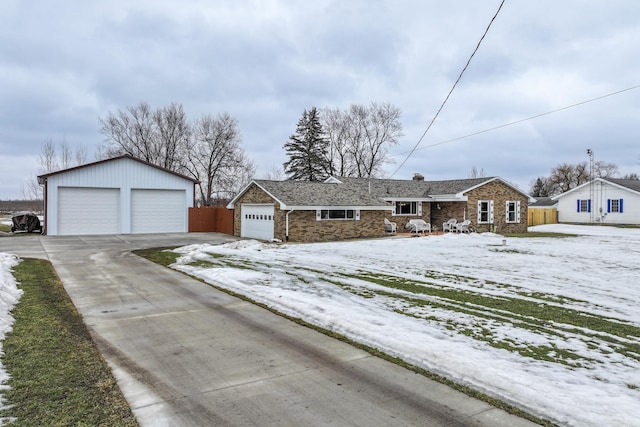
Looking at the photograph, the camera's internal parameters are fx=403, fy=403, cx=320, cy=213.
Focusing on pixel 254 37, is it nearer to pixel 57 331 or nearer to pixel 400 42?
pixel 400 42

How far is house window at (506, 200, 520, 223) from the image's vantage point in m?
29.5

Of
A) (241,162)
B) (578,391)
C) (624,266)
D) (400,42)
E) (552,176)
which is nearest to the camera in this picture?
(578,391)

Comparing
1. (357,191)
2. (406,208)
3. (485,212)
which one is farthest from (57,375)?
(485,212)

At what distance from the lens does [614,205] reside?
35.6m

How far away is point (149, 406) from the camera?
148 inches

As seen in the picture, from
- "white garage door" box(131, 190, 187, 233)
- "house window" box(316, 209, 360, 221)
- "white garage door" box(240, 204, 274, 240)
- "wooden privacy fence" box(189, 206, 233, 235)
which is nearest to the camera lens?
"house window" box(316, 209, 360, 221)

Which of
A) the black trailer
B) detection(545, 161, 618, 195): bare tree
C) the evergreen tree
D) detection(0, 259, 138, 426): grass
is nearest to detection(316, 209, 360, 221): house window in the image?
detection(0, 259, 138, 426): grass

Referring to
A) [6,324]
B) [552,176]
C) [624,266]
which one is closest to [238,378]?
[6,324]

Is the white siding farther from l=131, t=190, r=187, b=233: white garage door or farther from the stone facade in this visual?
l=131, t=190, r=187, b=233: white garage door

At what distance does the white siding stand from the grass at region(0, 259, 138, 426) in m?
41.1

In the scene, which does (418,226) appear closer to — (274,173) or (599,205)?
(599,205)

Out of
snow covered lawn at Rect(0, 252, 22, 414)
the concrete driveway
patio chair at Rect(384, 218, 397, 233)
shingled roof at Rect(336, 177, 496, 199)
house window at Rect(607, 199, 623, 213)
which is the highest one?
shingled roof at Rect(336, 177, 496, 199)

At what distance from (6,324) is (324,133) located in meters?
44.3

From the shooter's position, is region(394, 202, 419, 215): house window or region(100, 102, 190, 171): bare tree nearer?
region(394, 202, 419, 215): house window
